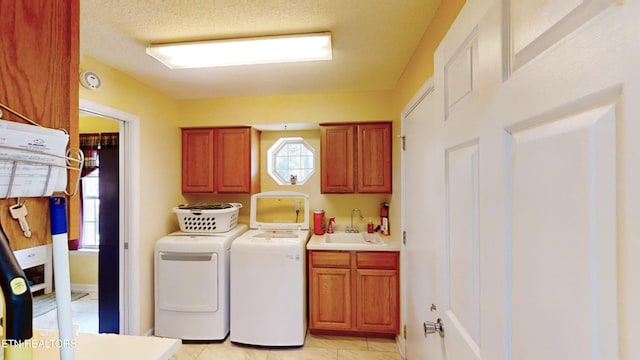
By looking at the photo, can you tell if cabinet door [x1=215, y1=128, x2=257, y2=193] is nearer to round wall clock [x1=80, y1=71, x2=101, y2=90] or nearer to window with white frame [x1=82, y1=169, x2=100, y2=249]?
round wall clock [x1=80, y1=71, x2=101, y2=90]

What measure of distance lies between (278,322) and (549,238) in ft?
7.45

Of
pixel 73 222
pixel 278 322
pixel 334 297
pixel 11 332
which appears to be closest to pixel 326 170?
pixel 334 297

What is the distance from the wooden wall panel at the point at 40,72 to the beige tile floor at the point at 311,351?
6.78 feet

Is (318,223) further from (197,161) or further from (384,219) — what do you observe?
(197,161)

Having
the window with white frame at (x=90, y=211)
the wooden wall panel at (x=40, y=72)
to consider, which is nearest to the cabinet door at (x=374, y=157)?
the wooden wall panel at (x=40, y=72)

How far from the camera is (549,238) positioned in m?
0.43

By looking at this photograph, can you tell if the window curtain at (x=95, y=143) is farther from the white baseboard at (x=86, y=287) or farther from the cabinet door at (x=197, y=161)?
the white baseboard at (x=86, y=287)

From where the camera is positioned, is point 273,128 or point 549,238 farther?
point 273,128

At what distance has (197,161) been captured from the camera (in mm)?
2850

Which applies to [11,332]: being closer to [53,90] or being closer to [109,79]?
[53,90]

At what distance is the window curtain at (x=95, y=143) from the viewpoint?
2537mm

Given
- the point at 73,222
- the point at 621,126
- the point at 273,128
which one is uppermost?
the point at 273,128

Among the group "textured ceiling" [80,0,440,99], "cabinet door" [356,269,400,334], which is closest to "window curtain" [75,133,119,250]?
"textured ceiling" [80,0,440,99]

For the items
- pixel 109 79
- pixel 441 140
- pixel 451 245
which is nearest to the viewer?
pixel 451 245
